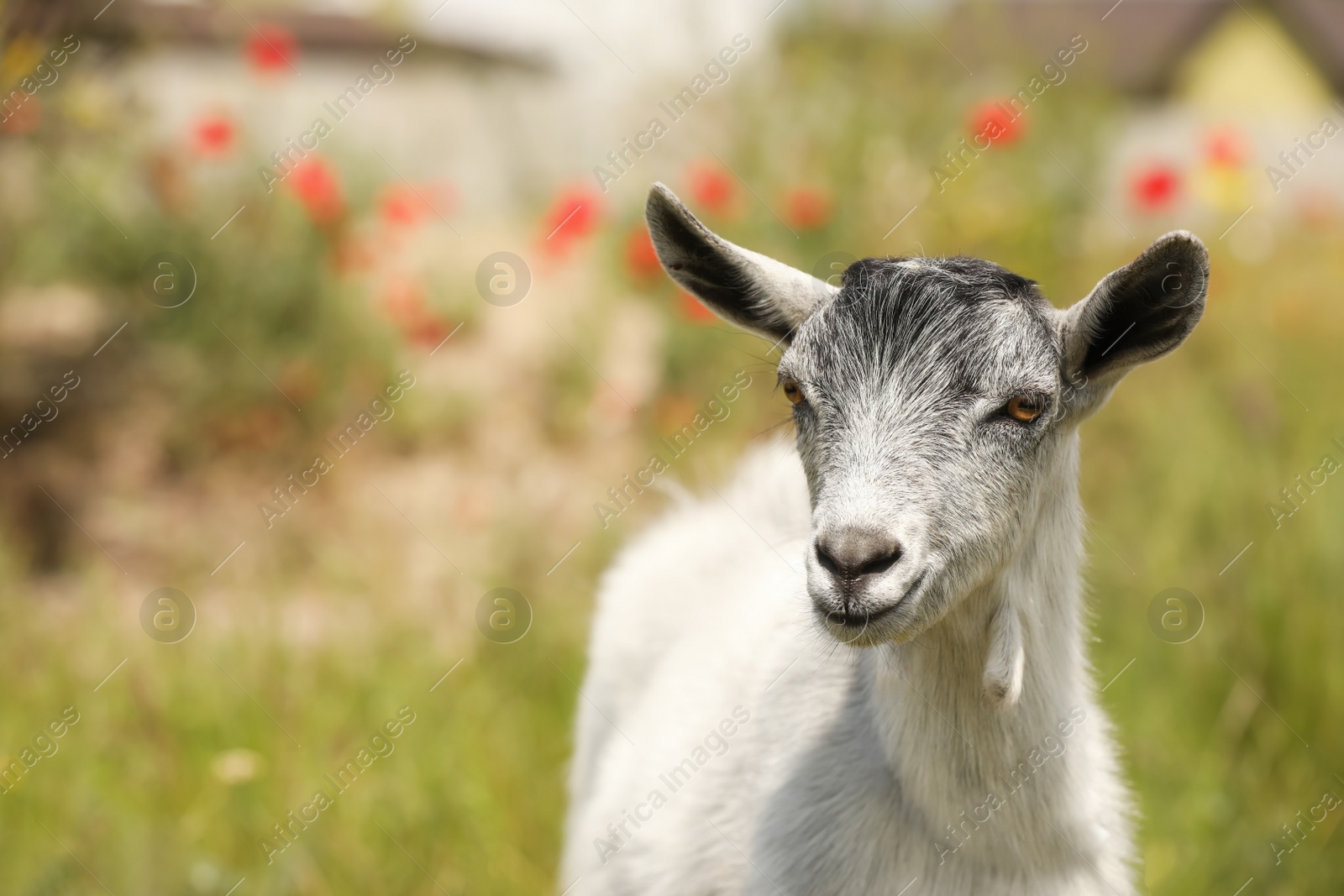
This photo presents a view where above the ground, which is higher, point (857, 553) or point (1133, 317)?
point (1133, 317)

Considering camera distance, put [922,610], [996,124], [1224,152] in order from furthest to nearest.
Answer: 1. [1224,152]
2. [996,124]
3. [922,610]

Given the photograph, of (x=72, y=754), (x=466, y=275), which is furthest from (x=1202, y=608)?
(x=466, y=275)

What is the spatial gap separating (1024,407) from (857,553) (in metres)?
0.55

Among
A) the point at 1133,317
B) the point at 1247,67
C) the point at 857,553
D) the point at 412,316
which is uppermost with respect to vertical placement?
the point at 1133,317

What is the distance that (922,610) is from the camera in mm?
2059

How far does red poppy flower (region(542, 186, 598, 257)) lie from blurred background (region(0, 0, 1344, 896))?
0.14 ft

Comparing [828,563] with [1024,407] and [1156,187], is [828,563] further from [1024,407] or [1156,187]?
[1156,187]

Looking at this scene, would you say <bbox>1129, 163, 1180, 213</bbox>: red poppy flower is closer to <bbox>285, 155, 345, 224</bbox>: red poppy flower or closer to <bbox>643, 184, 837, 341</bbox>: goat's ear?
<bbox>643, 184, 837, 341</bbox>: goat's ear

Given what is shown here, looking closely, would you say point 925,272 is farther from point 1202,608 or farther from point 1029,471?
point 1202,608

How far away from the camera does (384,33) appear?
13508 mm

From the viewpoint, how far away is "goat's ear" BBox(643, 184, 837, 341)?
2414mm

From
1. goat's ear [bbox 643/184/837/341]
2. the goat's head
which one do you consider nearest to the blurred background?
goat's ear [bbox 643/184/837/341]

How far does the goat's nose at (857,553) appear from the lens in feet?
6.30

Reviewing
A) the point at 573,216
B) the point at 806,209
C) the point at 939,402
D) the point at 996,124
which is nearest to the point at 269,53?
the point at 573,216
